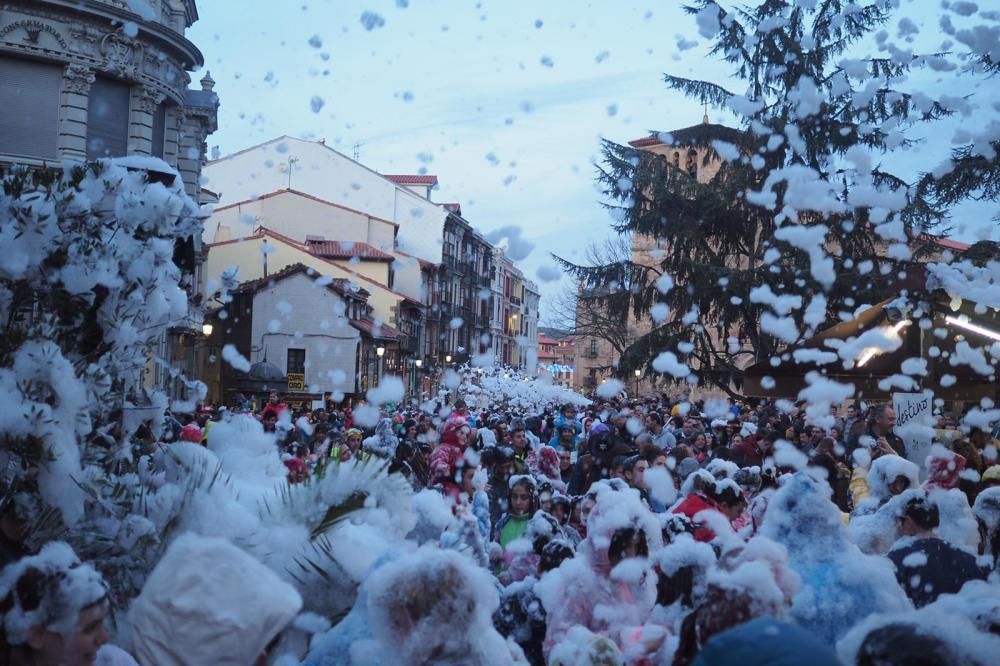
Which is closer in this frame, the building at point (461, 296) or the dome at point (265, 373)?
the dome at point (265, 373)

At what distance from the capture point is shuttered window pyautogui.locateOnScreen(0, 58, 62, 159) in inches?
813

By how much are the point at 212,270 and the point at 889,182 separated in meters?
23.6

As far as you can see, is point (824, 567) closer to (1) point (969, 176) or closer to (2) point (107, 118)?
(1) point (969, 176)

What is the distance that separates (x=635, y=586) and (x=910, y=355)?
5.78 meters

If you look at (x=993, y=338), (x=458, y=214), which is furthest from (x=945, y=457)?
(x=458, y=214)

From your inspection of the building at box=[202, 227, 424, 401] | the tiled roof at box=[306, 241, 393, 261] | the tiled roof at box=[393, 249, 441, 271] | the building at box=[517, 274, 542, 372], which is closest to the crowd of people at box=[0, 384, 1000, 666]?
the building at box=[202, 227, 424, 401]

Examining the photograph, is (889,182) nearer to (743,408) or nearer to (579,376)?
(743,408)

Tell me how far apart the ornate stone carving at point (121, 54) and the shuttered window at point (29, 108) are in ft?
3.12

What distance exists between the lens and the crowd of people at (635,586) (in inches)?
112

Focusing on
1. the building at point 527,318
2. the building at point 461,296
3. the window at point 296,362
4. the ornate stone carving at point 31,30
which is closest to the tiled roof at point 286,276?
the window at point 296,362

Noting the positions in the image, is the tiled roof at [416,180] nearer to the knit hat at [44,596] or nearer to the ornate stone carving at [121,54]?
the ornate stone carving at [121,54]

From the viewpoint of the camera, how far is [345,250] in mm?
44156

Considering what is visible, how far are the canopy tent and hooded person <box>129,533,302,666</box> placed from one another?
7.58m

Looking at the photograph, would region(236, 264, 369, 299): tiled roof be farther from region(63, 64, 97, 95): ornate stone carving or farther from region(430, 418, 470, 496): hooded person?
region(430, 418, 470, 496): hooded person
